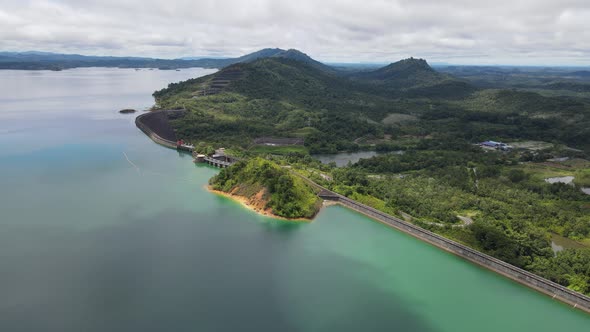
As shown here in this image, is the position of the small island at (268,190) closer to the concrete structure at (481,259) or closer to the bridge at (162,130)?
the concrete structure at (481,259)

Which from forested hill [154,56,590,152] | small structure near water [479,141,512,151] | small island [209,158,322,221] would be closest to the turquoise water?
small island [209,158,322,221]

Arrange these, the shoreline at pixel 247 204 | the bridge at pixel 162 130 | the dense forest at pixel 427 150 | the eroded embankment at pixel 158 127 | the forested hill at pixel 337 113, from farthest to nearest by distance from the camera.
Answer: the forested hill at pixel 337 113 → the eroded embankment at pixel 158 127 → the bridge at pixel 162 130 → the shoreline at pixel 247 204 → the dense forest at pixel 427 150

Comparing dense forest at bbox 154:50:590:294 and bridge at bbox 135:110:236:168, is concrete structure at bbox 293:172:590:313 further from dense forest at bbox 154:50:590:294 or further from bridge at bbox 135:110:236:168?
bridge at bbox 135:110:236:168

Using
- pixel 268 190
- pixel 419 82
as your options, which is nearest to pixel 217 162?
pixel 268 190

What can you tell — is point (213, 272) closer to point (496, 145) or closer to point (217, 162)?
point (217, 162)

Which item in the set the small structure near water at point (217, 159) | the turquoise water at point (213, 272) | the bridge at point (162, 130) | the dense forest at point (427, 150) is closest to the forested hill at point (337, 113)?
the dense forest at point (427, 150)

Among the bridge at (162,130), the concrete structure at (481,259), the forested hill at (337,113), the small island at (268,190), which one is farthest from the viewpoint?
the forested hill at (337,113)

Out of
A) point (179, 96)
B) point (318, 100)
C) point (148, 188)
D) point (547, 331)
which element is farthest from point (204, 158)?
point (318, 100)

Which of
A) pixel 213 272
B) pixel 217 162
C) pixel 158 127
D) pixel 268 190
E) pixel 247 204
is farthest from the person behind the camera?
pixel 158 127
